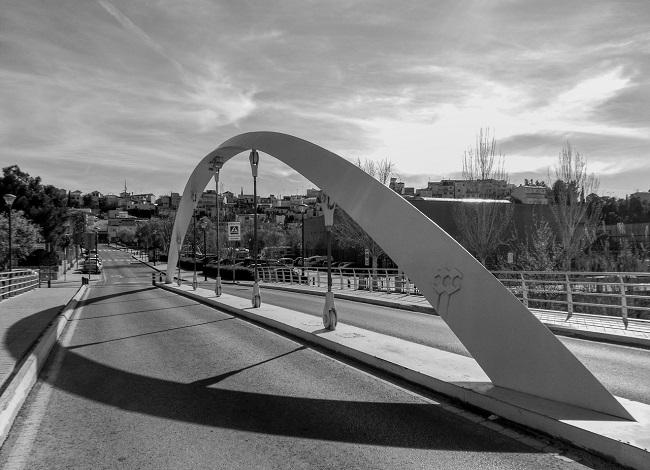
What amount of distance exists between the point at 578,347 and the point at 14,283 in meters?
24.4

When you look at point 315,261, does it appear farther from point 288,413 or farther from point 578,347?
point 288,413

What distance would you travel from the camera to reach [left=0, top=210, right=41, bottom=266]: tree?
40.4m

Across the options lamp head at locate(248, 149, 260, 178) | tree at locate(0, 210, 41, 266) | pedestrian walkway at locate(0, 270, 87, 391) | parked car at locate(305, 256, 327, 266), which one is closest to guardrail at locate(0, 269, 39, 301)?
pedestrian walkway at locate(0, 270, 87, 391)

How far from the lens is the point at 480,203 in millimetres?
34000

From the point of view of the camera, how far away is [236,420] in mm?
5875

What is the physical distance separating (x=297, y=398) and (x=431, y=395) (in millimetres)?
1745

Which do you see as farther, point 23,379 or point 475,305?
point 23,379

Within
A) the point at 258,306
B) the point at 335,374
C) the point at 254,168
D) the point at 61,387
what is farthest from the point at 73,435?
the point at 254,168

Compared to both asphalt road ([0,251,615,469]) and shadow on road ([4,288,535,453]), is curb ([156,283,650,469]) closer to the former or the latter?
asphalt road ([0,251,615,469])

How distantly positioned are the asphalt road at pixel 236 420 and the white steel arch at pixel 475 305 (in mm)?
977

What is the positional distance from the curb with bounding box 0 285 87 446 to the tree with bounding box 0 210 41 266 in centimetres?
3353

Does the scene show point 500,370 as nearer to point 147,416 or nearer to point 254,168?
point 147,416

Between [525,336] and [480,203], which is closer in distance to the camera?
[525,336]

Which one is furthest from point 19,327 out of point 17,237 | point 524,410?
point 17,237
